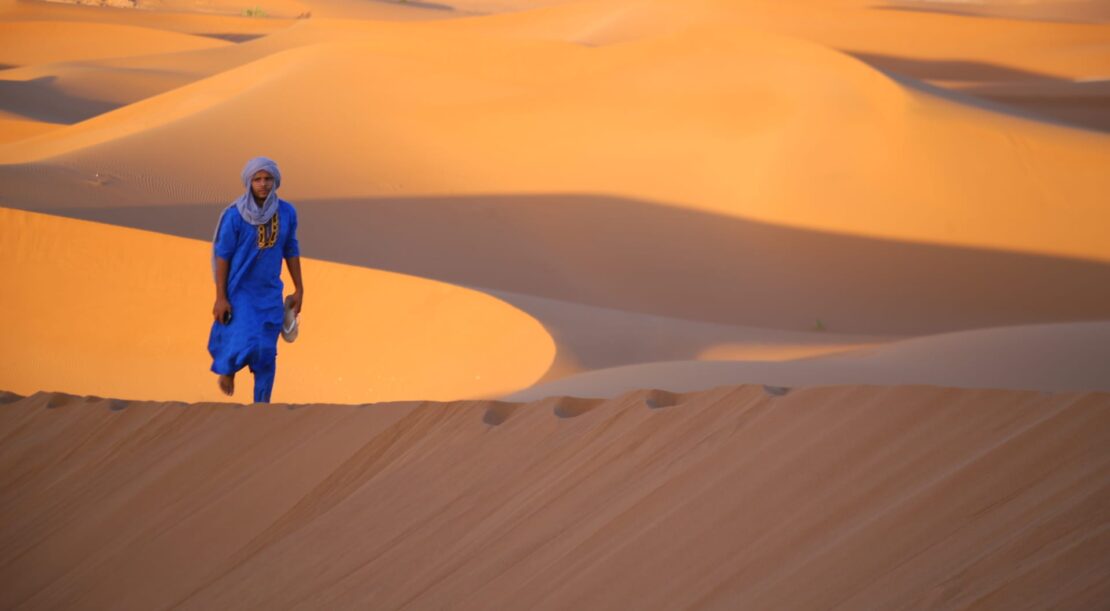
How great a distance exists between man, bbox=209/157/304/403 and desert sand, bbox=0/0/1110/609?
58cm

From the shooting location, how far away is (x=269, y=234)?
5.89m

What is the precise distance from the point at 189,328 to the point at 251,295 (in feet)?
12.1

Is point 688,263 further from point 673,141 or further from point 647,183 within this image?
point 673,141

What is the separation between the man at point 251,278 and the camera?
19.0 feet

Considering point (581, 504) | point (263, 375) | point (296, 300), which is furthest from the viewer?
point (296, 300)

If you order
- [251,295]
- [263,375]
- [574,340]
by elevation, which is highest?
[251,295]

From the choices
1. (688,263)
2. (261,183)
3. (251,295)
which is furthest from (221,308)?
(688,263)

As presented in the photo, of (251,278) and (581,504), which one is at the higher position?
(251,278)

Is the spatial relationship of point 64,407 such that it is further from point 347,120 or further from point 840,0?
point 840,0

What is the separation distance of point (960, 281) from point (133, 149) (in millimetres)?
9356

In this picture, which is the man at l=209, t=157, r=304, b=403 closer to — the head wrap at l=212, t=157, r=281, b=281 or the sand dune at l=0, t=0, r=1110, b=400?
the head wrap at l=212, t=157, r=281, b=281

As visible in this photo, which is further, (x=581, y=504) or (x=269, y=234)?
(x=269, y=234)

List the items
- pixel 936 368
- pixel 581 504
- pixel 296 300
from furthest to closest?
pixel 296 300 < pixel 936 368 < pixel 581 504

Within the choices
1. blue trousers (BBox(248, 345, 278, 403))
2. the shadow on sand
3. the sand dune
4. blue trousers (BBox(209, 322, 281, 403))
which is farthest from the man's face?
the shadow on sand
